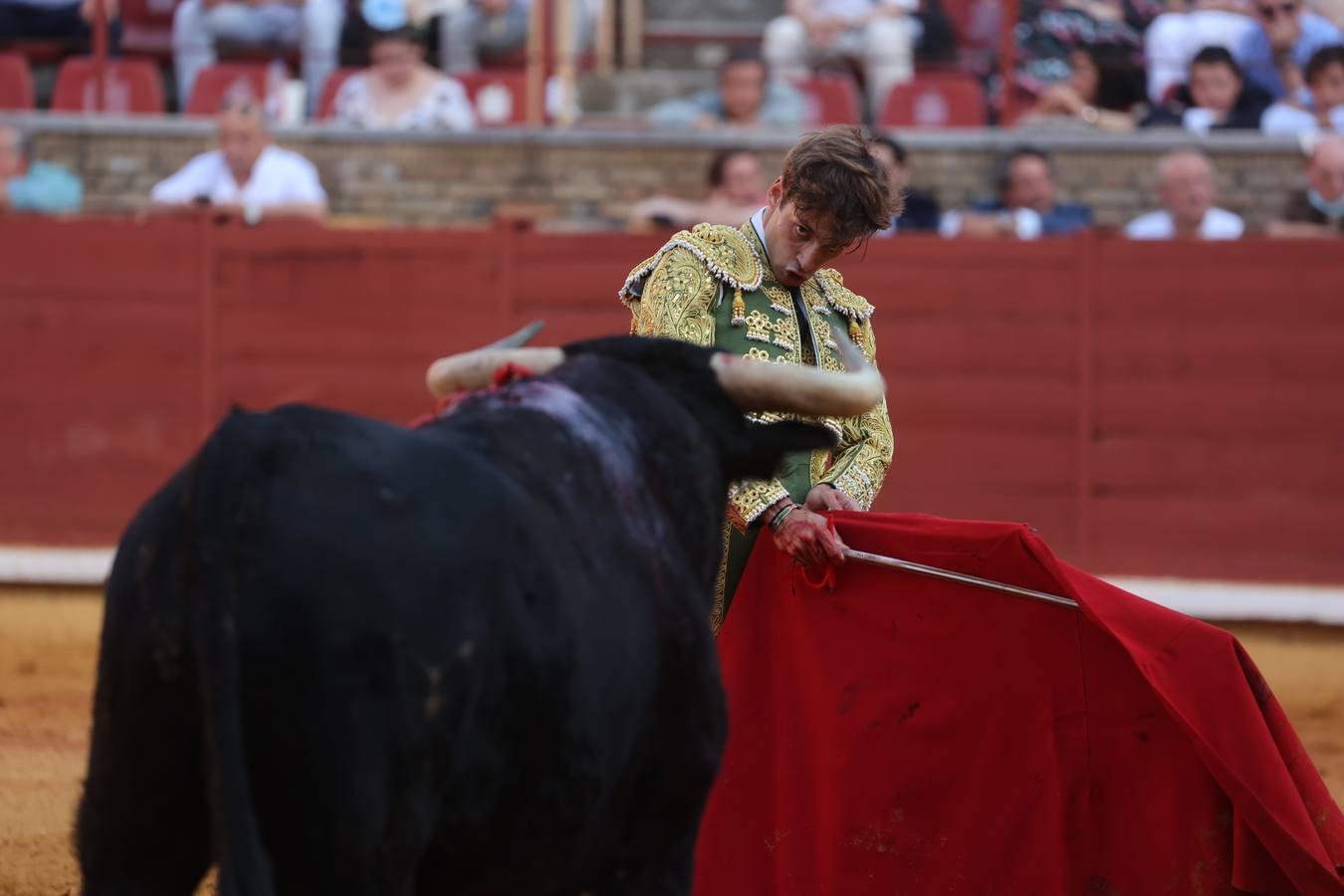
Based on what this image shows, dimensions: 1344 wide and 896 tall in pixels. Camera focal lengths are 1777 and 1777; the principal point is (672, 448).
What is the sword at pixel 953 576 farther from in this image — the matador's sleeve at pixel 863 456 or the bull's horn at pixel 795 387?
the bull's horn at pixel 795 387

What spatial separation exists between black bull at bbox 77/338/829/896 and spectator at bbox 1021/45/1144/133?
6.28 meters

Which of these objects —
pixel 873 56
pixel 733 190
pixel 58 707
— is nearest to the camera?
pixel 58 707

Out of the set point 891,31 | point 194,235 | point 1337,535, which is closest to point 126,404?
point 194,235

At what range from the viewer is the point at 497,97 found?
8289 millimetres

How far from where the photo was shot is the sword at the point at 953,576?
9.76ft

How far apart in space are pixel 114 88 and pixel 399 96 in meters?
1.49

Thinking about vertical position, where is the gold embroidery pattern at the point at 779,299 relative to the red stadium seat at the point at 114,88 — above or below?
below

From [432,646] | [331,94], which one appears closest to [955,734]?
[432,646]

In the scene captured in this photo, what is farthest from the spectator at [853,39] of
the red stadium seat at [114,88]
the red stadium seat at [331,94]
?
the red stadium seat at [114,88]

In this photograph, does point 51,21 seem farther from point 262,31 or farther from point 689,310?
point 689,310

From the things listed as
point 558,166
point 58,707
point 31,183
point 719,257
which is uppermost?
point 558,166

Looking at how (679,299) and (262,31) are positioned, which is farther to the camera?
(262,31)

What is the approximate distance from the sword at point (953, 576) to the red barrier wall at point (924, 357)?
3815 millimetres

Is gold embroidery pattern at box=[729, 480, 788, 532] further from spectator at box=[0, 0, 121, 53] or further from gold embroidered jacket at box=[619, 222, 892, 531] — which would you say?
spectator at box=[0, 0, 121, 53]
